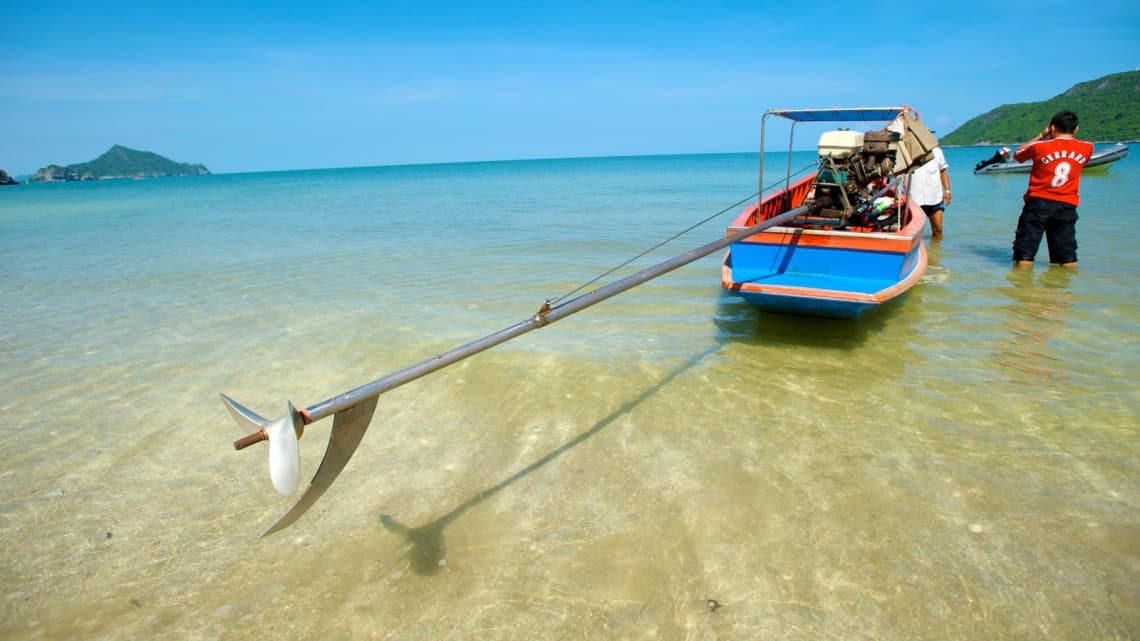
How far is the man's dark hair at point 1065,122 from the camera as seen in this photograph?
7500 mm

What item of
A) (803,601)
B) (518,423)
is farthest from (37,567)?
(803,601)

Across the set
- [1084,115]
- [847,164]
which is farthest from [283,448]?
[1084,115]

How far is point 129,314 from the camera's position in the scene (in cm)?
845

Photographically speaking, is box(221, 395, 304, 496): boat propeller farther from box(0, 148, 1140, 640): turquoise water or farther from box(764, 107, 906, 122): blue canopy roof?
box(764, 107, 906, 122): blue canopy roof

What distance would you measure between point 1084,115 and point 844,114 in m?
123

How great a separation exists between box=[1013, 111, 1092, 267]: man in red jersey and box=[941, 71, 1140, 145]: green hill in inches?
3957

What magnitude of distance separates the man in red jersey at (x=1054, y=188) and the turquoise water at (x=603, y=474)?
0.69 meters

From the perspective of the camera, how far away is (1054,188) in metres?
7.91

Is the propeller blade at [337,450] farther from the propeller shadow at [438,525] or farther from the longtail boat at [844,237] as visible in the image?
the longtail boat at [844,237]

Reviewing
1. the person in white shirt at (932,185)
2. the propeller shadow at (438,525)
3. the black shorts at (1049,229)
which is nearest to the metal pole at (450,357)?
the propeller shadow at (438,525)

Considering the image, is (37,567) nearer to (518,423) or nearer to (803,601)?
(518,423)

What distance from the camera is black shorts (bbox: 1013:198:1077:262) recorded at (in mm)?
8102

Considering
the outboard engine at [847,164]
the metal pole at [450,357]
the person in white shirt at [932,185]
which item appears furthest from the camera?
the person in white shirt at [932,185]

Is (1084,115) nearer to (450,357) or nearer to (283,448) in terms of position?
(450,357)
